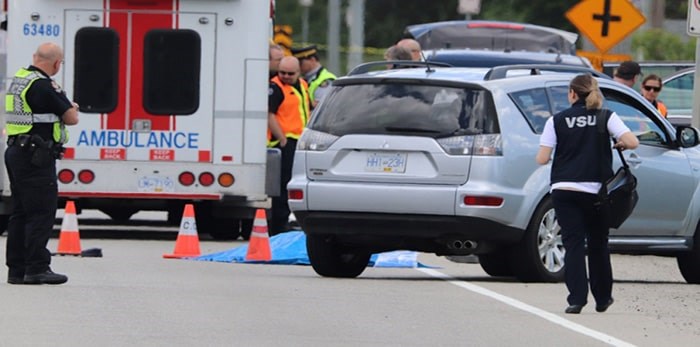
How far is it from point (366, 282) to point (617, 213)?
2.70 m

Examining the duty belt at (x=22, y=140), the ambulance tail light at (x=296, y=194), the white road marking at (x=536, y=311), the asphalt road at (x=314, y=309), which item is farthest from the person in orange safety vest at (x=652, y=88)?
the duty belt at (x=22, y=140)

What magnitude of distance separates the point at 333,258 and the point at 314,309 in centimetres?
282

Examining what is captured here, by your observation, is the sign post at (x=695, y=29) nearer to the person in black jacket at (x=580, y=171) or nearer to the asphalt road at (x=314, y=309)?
the asphalt road at (x=314, y=309)

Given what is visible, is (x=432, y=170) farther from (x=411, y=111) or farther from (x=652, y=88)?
(x=652, y=88)

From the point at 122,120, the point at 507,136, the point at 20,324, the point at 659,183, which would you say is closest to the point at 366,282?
the point at 507,136

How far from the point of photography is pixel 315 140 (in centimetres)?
1530

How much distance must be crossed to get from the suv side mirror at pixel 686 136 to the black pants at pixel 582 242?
2823 mm

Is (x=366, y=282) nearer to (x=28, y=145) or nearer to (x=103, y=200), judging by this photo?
(x=28, y=145)

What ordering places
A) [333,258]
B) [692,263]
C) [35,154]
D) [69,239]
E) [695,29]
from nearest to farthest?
[35,154] → [333,258] → [692,263] → [69,239] → [695,29]

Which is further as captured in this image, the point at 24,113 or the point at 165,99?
the point at 165,99

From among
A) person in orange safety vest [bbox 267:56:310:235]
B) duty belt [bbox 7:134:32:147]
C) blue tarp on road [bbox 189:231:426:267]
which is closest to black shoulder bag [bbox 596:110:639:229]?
duty belt [bbox 7:134:32:147]

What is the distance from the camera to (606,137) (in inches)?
519

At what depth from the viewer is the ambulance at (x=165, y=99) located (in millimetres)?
20078

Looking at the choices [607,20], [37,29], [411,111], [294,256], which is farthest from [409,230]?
[607,20]
